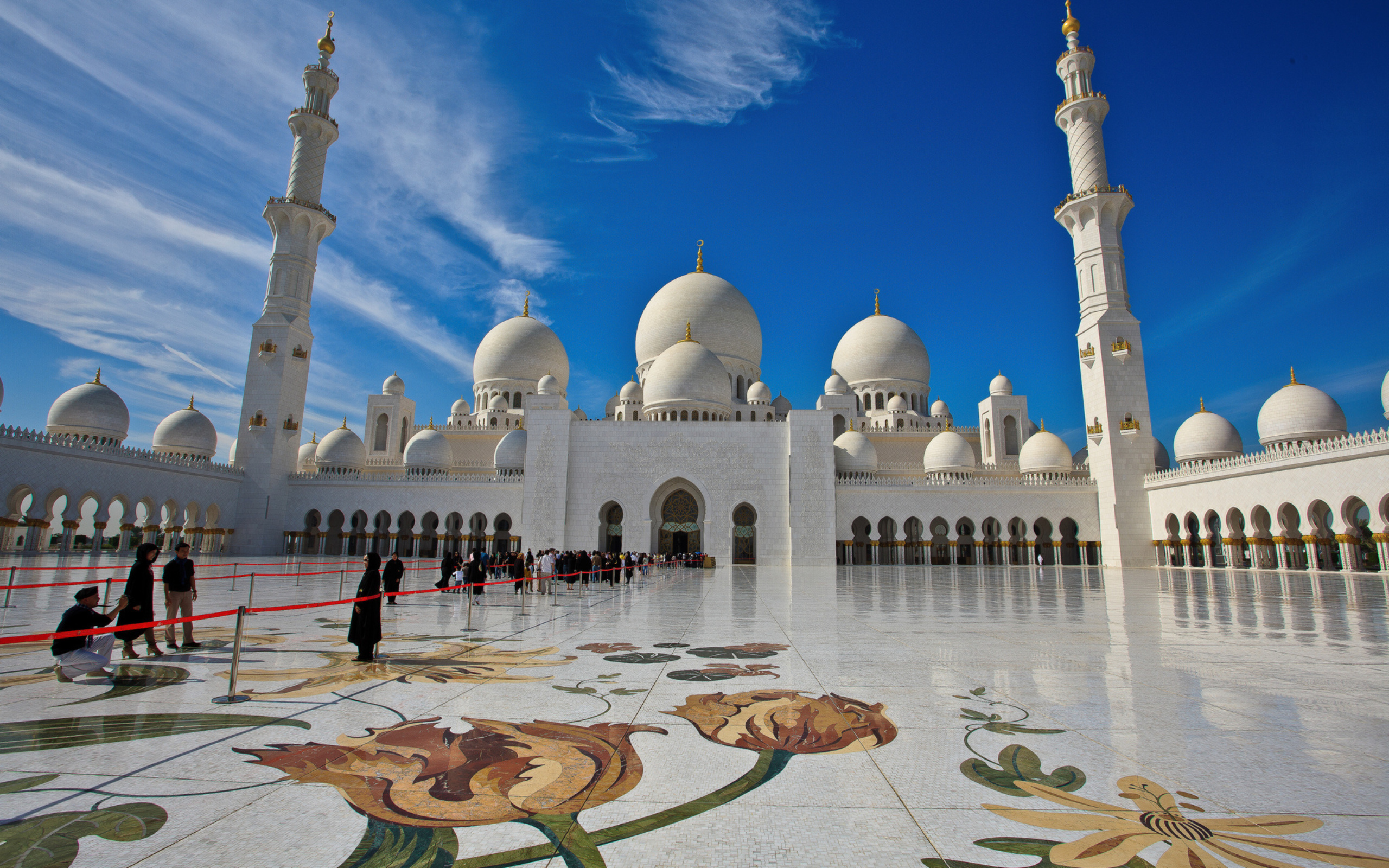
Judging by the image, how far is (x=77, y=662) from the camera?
400 cm

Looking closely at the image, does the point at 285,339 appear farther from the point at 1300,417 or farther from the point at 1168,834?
the point at 1300,417

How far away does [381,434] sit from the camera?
115ft

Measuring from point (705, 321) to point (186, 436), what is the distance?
22573mm

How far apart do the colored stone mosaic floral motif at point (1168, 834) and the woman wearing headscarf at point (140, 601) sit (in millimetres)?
5505

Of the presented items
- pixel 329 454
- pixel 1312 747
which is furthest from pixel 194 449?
pixel 1312 747

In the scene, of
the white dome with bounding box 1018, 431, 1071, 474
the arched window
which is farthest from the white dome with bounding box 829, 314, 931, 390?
the arched window

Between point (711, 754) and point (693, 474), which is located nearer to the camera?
point (711, 754)

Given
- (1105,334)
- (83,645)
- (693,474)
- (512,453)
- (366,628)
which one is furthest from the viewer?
(512,453)

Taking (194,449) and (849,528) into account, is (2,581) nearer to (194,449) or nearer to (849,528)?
(194,449)

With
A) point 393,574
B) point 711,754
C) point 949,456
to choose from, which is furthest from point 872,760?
point 949,456

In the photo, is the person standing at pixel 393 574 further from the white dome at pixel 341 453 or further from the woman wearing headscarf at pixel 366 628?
the white dome at pixel 341 453

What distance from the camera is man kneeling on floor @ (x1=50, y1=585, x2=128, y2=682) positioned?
4.02m

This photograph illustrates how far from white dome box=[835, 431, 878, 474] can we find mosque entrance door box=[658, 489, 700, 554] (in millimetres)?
6484

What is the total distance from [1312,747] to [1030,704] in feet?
3.40
